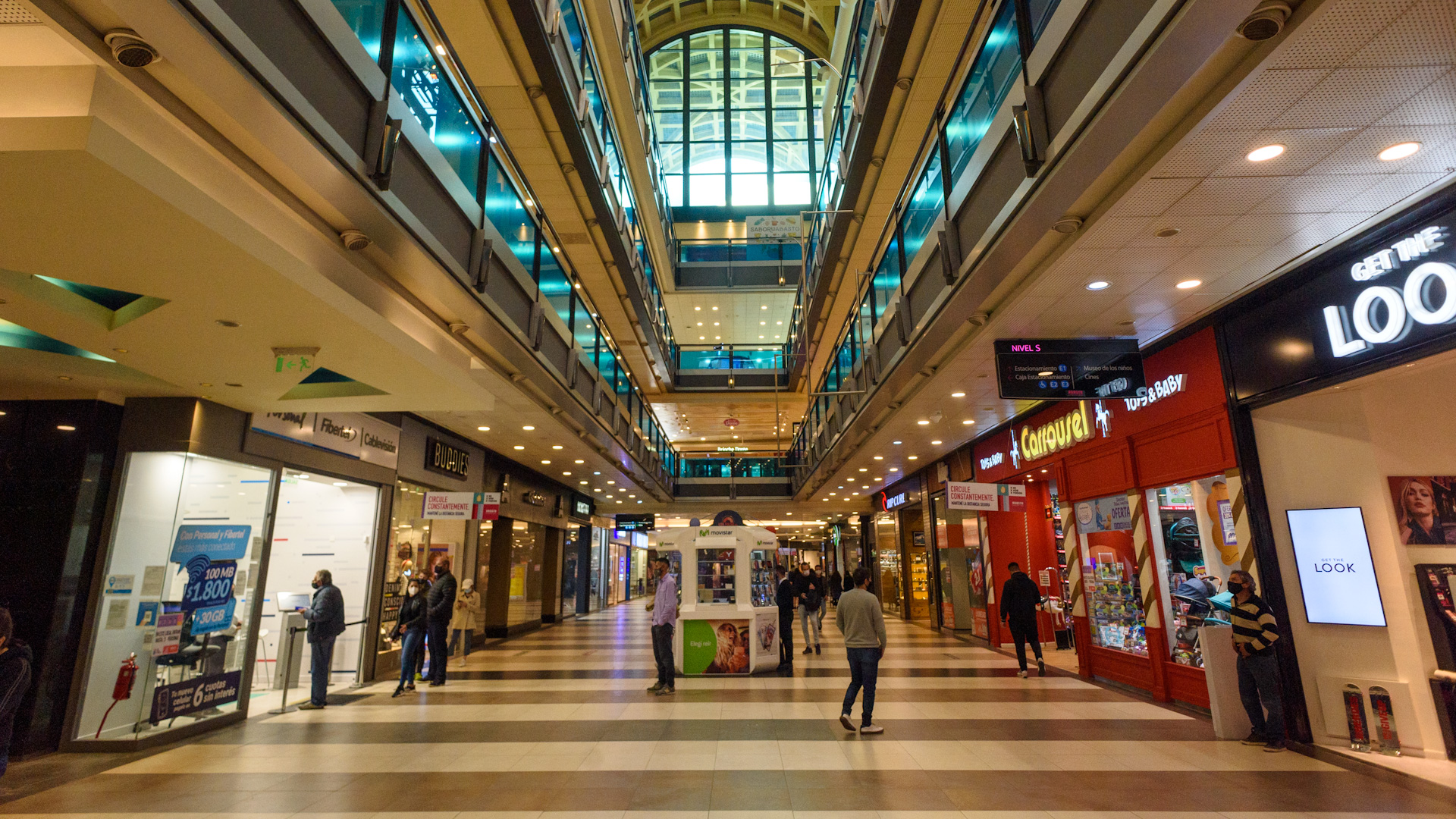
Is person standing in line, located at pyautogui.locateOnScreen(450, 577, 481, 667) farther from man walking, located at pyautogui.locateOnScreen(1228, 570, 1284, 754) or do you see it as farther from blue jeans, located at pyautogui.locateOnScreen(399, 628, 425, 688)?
man walking, located at pyautogui.locateOnScreen(1228, 570, 1284, 754)

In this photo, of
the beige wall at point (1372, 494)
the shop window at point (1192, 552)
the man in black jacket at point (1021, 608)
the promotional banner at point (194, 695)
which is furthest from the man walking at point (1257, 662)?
the promotional banner at point (194, 695)

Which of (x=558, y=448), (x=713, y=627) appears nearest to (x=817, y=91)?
(x=558, y=448)

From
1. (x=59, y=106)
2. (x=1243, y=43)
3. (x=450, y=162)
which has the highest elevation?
(x=450, y=162)

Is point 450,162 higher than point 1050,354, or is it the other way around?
point 450,162

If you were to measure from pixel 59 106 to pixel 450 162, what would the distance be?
3.52m

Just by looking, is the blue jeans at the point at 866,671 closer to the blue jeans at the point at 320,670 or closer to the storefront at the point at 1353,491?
the storefront at the point at 1353,491

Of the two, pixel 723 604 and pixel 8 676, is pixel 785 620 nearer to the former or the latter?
pixel 723 604

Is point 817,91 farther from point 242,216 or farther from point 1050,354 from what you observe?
point 242,216

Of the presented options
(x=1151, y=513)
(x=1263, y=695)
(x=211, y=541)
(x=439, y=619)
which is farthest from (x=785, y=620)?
(x=211, y=541)

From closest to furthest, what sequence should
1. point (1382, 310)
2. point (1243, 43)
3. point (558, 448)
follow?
point (1243, 43), point (1382, 310), point (558, 448)

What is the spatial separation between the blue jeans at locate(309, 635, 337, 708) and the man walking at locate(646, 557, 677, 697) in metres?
3.93

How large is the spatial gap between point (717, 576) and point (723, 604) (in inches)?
17.9

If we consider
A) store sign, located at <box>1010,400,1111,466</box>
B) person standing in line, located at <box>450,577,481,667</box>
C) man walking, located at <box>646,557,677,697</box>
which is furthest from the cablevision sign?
person standing in line, located at <box>450,577,481,667</box>

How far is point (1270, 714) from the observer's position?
609 cm
